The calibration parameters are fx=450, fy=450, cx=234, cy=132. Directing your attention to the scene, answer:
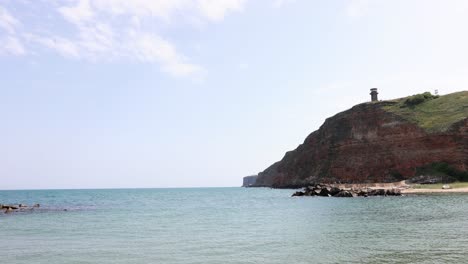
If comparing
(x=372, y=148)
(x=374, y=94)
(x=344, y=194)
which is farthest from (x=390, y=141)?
Answer: (x=344, y=194)

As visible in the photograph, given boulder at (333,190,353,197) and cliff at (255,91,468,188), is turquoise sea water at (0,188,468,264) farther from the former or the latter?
cliff at (255,91,468,188)

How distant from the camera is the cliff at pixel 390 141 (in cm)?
9219

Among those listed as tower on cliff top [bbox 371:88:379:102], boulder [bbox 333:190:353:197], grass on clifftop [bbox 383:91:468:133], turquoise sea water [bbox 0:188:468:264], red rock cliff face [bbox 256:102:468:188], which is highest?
tower on cliff top [bbox 371:88:379:102]

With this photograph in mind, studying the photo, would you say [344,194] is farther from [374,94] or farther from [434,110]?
[374,94]

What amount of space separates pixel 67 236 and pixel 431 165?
81182 mm

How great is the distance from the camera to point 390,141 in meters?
104

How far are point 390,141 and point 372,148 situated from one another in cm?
571

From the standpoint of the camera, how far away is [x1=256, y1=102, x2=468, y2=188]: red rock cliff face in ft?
302

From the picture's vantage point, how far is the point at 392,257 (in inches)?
762

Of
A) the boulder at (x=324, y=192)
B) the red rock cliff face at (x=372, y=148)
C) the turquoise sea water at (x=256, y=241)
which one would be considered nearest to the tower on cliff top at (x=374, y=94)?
the red rock cliff face at (x=372, y=148)

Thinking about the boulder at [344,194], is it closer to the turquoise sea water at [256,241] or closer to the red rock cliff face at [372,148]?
the red rock cliff face at [372,148]

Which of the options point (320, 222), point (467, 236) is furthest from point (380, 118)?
point (467, 236)

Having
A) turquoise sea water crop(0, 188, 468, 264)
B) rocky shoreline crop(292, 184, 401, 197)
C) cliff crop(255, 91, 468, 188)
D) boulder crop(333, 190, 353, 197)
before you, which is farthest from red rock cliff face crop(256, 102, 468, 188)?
turquoise sea water crop(0, 188, 468, 264)

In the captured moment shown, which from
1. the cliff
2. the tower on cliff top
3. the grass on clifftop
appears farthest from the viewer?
the tower on cliff top
